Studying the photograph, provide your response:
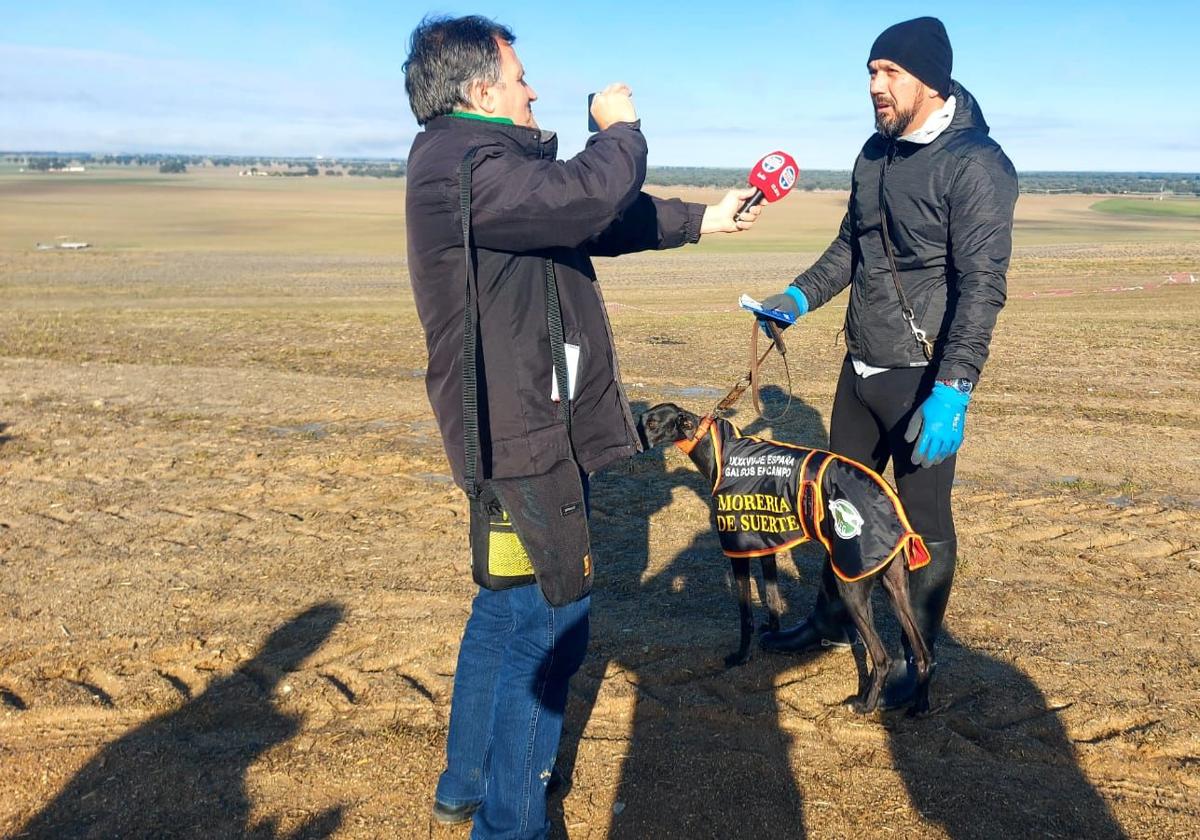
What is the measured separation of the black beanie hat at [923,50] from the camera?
3395 millimetres

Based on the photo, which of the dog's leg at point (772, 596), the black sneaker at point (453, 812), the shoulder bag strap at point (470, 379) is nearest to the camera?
the shoulder bag strap at point (470, 379)

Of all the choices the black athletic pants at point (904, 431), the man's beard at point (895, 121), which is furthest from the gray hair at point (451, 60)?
the black athletic pants at point (904, 431)

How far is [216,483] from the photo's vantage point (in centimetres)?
677

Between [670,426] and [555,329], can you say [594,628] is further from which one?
[555,329]

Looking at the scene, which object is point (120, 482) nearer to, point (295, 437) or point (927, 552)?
point (295, 437)

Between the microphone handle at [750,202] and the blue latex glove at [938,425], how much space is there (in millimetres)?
876

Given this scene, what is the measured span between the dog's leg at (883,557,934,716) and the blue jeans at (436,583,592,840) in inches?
58.1

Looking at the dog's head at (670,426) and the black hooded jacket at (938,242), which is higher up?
the black hooded jacket at (938,242)

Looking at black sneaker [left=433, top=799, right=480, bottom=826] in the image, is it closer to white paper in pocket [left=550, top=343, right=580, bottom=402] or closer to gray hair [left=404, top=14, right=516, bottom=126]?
white paper in pocket [left=550, top=343, right=580, bottom=402]

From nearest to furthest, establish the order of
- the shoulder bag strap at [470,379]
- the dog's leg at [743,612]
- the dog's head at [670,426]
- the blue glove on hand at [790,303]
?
the shoulder bag strap at [470,379] → the blue glove on hand at [790,303] → the dog's leg at [743,612] → the dog's head at [670,426]

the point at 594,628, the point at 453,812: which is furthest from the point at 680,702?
the point at 453,812

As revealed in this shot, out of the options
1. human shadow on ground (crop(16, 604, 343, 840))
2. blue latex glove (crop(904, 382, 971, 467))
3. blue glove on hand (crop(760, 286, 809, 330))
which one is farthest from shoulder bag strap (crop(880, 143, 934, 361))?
human shadow on ground (crop(16, 604, 343, 840))

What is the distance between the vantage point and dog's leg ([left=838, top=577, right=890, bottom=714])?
3.92 m

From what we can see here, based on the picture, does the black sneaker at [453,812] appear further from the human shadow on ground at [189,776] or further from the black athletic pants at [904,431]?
the black athletic pants at [904,431]
